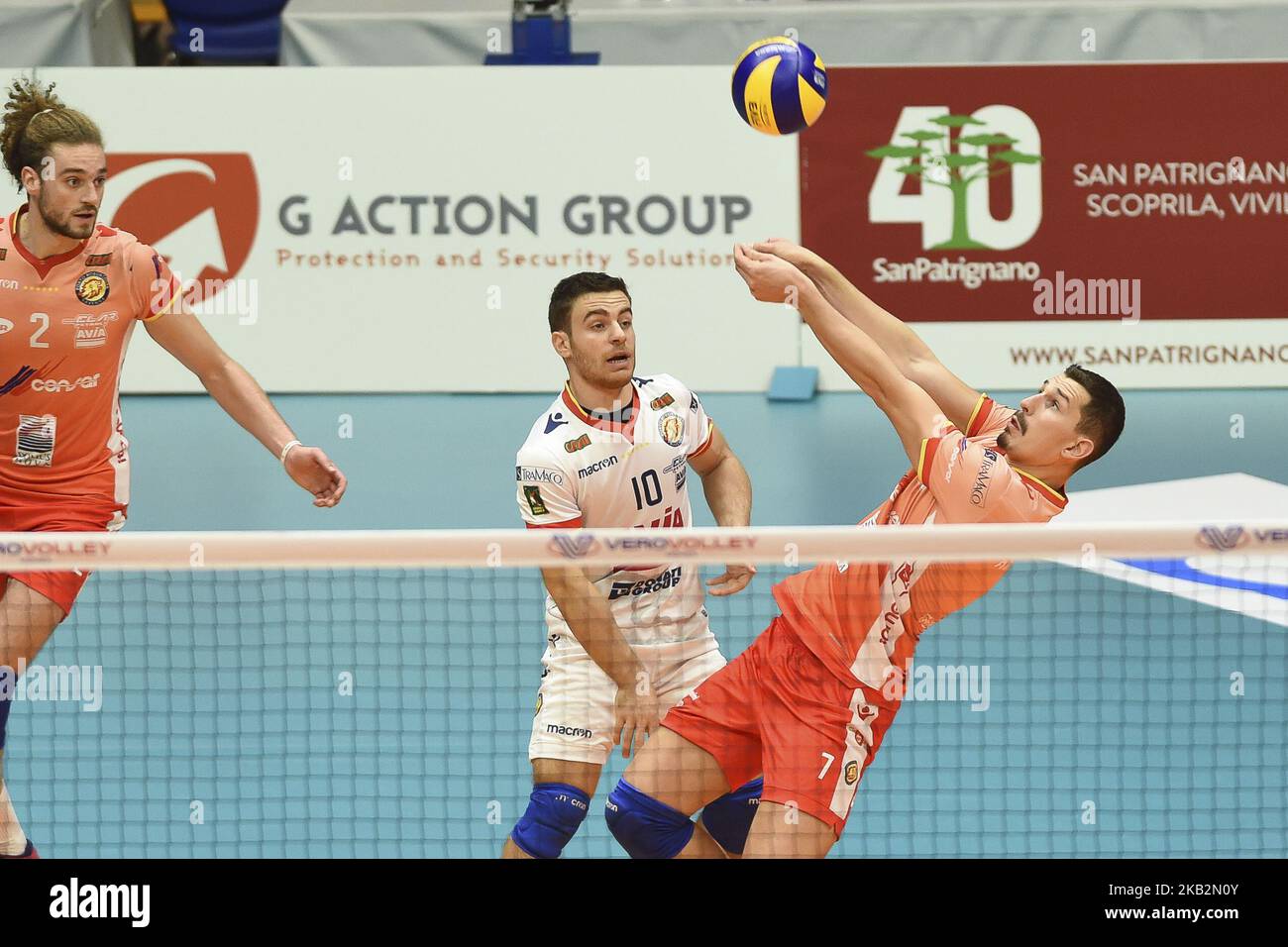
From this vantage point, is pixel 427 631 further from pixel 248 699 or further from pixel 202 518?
pixel 202 518

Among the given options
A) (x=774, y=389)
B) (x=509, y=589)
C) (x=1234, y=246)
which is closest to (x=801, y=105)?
(x=509, y=589)

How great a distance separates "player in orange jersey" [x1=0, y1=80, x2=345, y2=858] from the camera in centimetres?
581

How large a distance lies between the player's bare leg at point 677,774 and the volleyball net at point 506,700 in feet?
2.07

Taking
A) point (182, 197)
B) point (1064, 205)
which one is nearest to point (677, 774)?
point (1064, 205)

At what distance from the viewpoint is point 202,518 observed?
1100cm

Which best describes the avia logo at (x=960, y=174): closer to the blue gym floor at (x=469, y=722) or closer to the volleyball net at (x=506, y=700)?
the blue gym floor at (x=469, y=722)

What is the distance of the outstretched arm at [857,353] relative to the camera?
515 centimetres

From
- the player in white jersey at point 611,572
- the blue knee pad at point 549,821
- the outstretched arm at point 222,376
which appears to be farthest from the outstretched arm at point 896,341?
the outstretched arm at point 222,376

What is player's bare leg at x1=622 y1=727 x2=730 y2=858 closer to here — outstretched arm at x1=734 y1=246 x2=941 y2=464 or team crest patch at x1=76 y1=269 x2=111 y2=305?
outstretched arm at x1=734 y1=246 x2=941 y2=464
